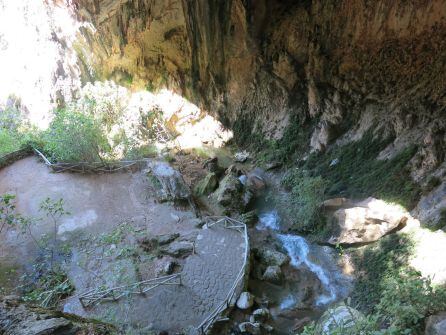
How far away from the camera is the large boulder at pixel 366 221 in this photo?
24.2 ft

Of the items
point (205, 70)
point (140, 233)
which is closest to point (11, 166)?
point (140, 233)

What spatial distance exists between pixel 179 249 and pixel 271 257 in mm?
2229

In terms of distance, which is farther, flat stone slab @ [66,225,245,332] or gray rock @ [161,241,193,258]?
gray rock @ [161,241,193,258]

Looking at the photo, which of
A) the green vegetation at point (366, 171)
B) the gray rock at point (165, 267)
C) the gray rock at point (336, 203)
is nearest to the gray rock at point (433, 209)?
the green vegetation at point (366, 171)

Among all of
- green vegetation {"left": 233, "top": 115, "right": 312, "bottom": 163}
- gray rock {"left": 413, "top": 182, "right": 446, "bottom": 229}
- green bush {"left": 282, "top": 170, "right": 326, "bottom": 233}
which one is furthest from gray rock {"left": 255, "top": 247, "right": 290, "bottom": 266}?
green vegetation {"left": 233, "top": 115, "right": 312, "bottom": 163}

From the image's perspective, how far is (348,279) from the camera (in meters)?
7.17

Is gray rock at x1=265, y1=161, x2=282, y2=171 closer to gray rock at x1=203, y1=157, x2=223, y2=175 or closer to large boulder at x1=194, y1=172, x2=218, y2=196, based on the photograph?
gray rock at x1=203, y1=157, x2=223, y2=175

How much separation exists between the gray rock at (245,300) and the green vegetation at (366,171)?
157 inches

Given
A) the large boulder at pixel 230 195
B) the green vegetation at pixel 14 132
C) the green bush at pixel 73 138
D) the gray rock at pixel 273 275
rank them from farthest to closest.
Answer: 1. the green vegetation at pixel 14 132
2. the green bush at pixel 73 138
3. the large boulder at pixel 230 195
4. the gray rock at pixel 273 275

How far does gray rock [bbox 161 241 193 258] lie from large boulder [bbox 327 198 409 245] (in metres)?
3.46

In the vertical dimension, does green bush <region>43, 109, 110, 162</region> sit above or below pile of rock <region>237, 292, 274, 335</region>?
above

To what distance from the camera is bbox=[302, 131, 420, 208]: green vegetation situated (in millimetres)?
7873

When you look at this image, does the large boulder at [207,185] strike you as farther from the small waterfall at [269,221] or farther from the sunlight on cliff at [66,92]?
the sunlight on cliff at [66,92]

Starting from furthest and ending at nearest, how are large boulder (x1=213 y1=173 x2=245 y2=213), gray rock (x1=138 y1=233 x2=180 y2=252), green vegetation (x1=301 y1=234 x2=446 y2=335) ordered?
1. large boulder (x1=213 y1=173 x2=245 y2=213)
2. gray rock (x1=138 y1=233 x2=180 y2=252)
3. green vegetation (x1=301 y1=234 x2=446 y2=335)
